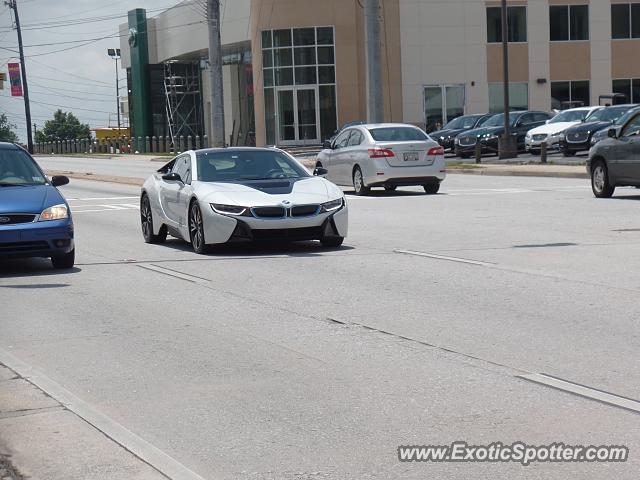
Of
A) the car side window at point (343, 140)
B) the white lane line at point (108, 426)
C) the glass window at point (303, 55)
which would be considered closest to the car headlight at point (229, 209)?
the white lane line at point (108, 426)

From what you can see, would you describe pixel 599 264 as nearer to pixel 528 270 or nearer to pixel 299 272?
pixel 528 270

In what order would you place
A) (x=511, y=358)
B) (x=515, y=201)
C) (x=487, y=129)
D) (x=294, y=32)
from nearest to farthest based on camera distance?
(x=511, y=358) < (x=515, y=201) < (x=487, y=129) < (x=294, y=32)

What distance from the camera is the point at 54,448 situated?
250 inches

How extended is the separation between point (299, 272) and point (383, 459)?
24.9ft

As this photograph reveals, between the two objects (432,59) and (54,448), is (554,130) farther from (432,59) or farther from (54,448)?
(54,448)

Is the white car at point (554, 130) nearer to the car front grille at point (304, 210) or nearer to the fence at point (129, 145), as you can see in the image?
the car front grille at point (304, 210)

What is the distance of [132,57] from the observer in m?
94.4

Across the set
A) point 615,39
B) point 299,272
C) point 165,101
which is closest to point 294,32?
point 615,39

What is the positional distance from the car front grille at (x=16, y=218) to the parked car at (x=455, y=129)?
3463cm

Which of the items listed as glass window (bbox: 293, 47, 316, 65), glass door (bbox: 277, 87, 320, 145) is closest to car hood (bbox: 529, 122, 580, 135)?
glass door (bbox: 277, 87, 320, 145)

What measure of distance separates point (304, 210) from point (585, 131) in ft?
84.8

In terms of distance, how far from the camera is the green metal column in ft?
302

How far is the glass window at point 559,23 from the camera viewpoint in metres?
65.6

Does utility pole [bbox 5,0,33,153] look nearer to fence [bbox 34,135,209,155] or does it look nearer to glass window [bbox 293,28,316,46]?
fence [bbox 34,135,209,155]
